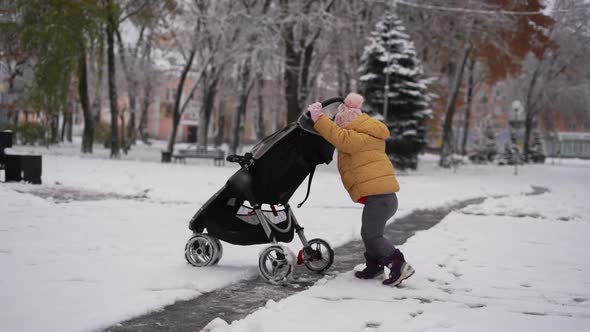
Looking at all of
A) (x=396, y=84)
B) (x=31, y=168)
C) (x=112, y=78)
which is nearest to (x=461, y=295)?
(x=31, y=168)

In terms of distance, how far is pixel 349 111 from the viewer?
569cm

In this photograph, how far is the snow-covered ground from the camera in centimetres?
442

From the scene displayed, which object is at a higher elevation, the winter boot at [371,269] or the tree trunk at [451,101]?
the tree trunk at [451,101]

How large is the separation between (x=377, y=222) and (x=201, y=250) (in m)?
1.75

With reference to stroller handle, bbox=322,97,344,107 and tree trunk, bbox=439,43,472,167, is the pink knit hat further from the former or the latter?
tree trunk, bbox=439,43,472,167

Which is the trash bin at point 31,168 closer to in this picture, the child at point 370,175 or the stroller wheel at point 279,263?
the stroller wheel at point 279,263

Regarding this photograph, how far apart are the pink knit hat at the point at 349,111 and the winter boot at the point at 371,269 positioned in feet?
4.00

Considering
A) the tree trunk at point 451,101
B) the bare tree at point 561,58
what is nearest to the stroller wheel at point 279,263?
the bare tree at point 561,58

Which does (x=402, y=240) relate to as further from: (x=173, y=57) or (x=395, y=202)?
(x=173, y=57)

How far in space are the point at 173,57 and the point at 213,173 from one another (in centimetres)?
2620

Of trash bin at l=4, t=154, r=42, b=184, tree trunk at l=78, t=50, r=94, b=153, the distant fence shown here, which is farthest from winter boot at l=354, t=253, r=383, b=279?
the distant fence

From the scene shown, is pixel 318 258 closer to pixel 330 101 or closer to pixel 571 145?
pixel 330 101

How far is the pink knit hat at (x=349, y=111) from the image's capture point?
18.6 ft

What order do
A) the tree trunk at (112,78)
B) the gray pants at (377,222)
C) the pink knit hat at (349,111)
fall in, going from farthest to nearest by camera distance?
the tree trunk at (112,78), the pink knit hat at (349,111), the gray pants at (377,222)
